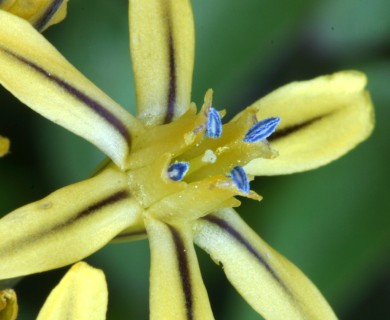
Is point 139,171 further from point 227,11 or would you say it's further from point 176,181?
point 227,11

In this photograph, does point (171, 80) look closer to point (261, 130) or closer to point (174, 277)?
point (261, 130)

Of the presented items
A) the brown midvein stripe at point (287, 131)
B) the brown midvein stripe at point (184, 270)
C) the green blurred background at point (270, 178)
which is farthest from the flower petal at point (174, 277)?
the green blurred background at point (270, 178)

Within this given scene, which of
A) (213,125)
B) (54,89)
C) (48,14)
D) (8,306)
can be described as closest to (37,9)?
(48,14)

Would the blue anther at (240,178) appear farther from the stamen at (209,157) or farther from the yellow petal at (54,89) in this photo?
the yellow petal at (54,89)

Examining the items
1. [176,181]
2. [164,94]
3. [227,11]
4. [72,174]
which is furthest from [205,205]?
[227,11]

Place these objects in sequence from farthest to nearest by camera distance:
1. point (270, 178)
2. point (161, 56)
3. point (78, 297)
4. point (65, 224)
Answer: point (270, 178)
point (161, 56)
point (65, 224)
point (78, 297)

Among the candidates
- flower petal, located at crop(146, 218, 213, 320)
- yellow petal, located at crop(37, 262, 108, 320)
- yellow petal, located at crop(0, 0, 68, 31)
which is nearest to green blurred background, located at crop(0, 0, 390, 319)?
yellow petal, located at crop(0, 0, 68, 31)
